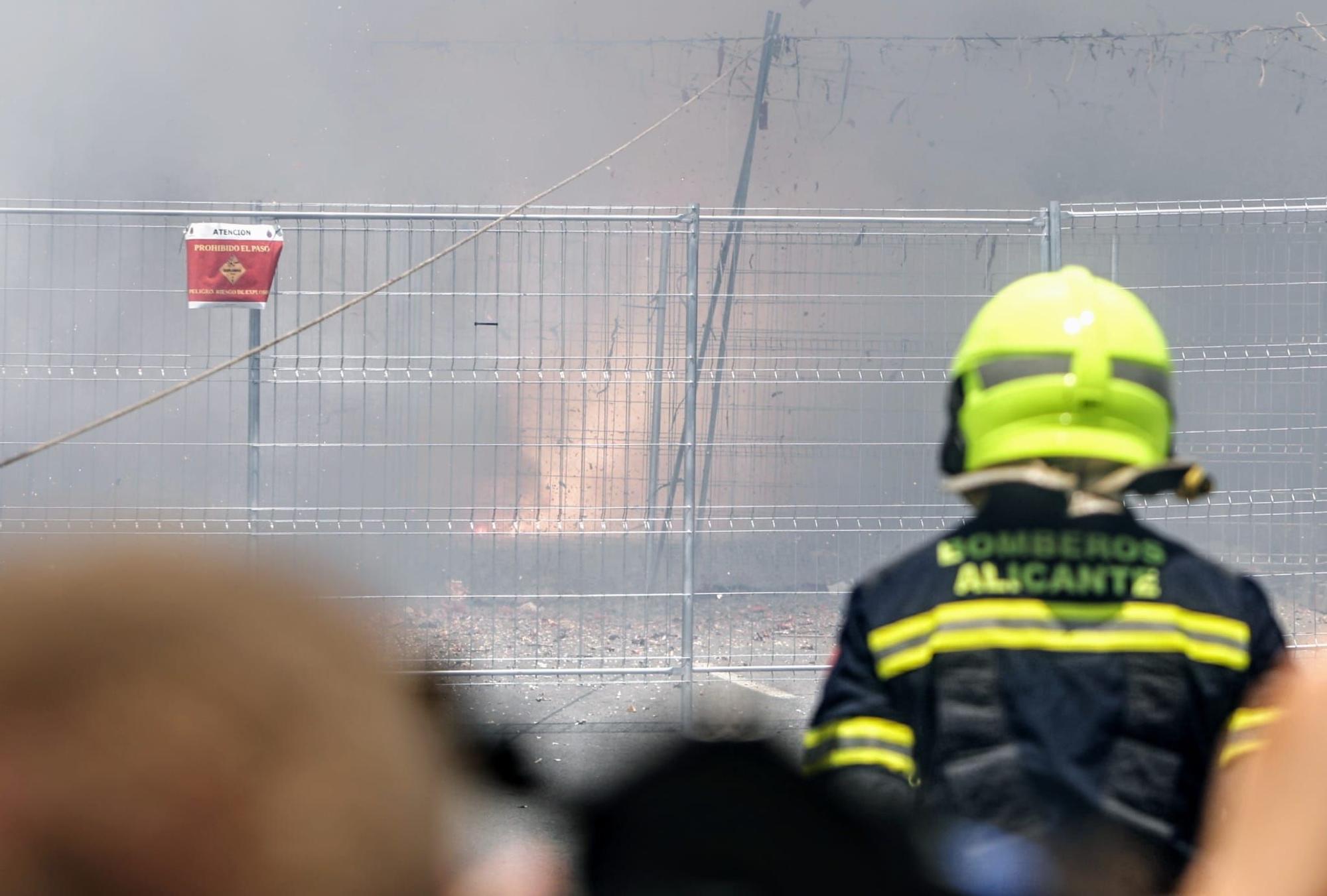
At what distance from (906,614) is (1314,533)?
4057mm

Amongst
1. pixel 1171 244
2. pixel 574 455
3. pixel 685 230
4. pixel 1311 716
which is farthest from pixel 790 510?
pixel 1311 716

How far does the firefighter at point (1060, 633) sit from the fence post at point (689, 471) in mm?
3201

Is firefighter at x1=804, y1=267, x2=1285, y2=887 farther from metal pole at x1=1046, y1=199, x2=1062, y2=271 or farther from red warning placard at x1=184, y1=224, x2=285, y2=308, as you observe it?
red warning placard at x1=184, y1=224, x2=285, y2=308

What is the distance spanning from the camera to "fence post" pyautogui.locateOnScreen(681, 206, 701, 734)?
470 cm

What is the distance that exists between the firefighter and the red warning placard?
11.9ft

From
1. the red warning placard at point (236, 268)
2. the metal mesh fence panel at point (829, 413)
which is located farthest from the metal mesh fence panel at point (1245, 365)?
the red warning placard at point (236, 268)

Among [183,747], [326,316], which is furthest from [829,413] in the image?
[183,747]

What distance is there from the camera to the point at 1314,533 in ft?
15.6

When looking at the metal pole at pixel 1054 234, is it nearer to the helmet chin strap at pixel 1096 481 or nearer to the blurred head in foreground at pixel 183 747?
the helmet chin strap at pixel 1096 481

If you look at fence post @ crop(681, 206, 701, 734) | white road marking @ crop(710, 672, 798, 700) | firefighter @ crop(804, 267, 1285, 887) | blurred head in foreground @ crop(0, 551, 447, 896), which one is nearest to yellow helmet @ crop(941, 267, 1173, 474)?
firefighter @ crop(804, 267, 1285, 887)

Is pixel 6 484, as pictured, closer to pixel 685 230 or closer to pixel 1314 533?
pixel 685 230

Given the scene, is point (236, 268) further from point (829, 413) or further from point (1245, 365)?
point (1245, 365)

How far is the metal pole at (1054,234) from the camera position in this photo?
4590 mm

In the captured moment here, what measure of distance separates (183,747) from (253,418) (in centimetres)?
Answer: 424
